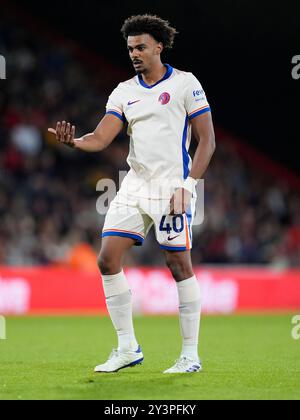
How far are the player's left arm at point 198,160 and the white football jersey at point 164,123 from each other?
7 cm

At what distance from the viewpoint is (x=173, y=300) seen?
47.3 feet

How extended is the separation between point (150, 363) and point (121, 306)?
2.43 feet

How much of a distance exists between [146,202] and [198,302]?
31.0 inches

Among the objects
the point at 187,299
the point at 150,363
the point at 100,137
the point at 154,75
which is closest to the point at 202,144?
the point at 154,75

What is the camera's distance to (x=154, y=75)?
5.96 meters

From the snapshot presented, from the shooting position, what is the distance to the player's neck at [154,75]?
595cm

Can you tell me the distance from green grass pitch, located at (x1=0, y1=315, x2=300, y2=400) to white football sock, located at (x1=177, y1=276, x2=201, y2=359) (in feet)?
0.71

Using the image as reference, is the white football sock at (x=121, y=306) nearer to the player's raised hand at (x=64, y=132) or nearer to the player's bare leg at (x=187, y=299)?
the player's bare leg at (x=187, y=299)

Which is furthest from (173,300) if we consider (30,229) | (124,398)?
(124,398)

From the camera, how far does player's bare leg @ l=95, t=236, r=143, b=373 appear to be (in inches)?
228

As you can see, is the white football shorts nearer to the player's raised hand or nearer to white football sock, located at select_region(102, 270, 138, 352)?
white football sock, located at select_region(102, 270, 138, 352)

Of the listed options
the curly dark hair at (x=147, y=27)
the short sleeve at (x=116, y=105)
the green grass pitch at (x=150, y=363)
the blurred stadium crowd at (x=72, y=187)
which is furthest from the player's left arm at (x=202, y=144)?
the blurred stadium crowd at (x=72, y=187)

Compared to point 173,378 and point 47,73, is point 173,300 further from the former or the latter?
point 173,378

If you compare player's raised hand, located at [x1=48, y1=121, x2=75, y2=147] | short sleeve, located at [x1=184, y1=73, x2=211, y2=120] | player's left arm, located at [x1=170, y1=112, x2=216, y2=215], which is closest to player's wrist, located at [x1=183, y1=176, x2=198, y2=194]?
player's left arm, located at [x1=170, y1=112, x2=216, y2=215]
